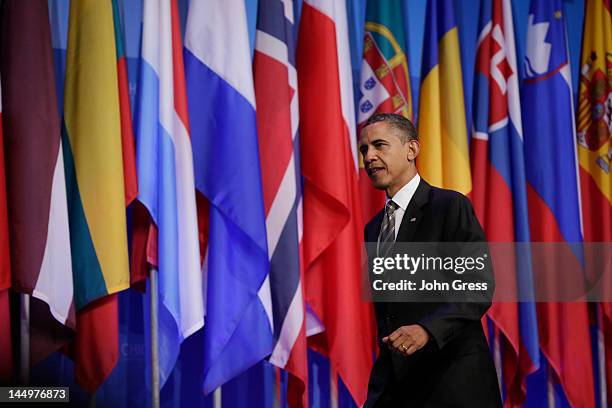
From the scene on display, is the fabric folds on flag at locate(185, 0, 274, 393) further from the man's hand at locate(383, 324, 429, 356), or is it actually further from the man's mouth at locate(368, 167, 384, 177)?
the man's hand at locate(383, 324, 429, 356)

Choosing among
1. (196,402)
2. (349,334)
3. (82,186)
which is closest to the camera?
(82,186)

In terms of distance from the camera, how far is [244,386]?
371cm

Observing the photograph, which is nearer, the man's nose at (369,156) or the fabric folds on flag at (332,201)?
the man's nose at (369,156)

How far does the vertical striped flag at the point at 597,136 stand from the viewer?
12.9ft

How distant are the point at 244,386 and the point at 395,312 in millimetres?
1680

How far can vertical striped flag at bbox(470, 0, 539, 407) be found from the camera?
3684 millimetres

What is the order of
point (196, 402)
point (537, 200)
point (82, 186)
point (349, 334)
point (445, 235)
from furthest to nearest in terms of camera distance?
point (537, 200)
point (196, 402)
point (349, 334)
point (82, 186)
point (445, 235)

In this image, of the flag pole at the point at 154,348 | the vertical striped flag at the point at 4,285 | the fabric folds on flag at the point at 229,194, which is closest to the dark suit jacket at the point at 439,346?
the fabric folds on flag at the point at 229,194

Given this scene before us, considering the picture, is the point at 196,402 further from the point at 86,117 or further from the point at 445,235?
the point at 445,235

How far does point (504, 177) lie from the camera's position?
3.75 meters

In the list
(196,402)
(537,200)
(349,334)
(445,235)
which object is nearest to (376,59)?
(537,200)

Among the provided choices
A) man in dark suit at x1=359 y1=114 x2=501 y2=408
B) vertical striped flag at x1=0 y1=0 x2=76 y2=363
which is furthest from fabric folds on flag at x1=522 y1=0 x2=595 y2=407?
vertical striped flag at x1=0 y1=0 x2=76 y2=363

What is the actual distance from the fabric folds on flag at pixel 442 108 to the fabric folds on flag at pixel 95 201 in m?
1.53

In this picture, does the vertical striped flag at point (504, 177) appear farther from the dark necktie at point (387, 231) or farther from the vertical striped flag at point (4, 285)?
the vertical striped flag at point (4, 285)
